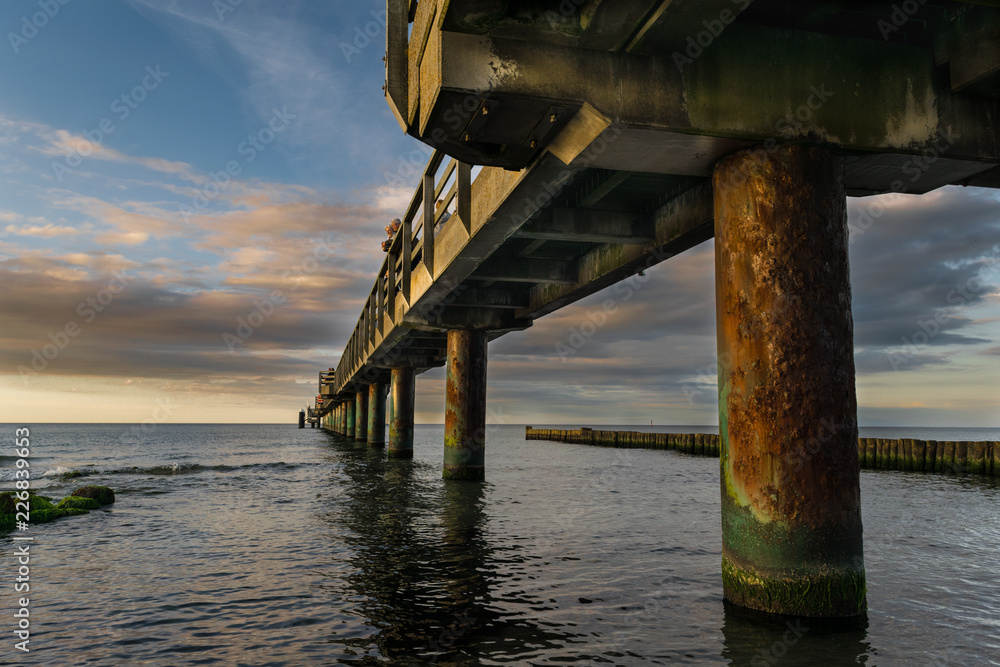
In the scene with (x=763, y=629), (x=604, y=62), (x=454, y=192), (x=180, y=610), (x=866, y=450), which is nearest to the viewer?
(x=763, y=629)

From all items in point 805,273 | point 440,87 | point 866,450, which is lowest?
point 866,450

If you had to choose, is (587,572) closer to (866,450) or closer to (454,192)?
(454,192)

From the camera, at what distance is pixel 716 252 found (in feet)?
22.3

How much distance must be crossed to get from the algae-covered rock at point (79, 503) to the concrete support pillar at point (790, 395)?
16.0 m

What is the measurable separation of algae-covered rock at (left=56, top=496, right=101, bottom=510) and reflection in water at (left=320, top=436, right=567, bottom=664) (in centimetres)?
663

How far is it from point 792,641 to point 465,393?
1522 cm

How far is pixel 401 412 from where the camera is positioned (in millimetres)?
34094

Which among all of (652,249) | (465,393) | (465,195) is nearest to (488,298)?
(465,393)

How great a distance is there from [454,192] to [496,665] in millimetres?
9664

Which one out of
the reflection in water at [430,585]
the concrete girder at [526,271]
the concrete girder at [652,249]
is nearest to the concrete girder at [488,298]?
the concrete girder at [652,249]

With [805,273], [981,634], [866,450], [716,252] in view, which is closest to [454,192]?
[716,252]

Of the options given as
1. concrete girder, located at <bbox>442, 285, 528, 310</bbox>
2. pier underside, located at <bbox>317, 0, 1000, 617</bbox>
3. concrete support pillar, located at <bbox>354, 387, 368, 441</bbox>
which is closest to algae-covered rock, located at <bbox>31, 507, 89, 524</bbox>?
concrete girder, located at <bbox>442, 285, 528, 310</bbox>

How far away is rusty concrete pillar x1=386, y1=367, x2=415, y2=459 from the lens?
1341 inches

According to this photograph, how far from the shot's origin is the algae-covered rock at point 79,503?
15.6 m
